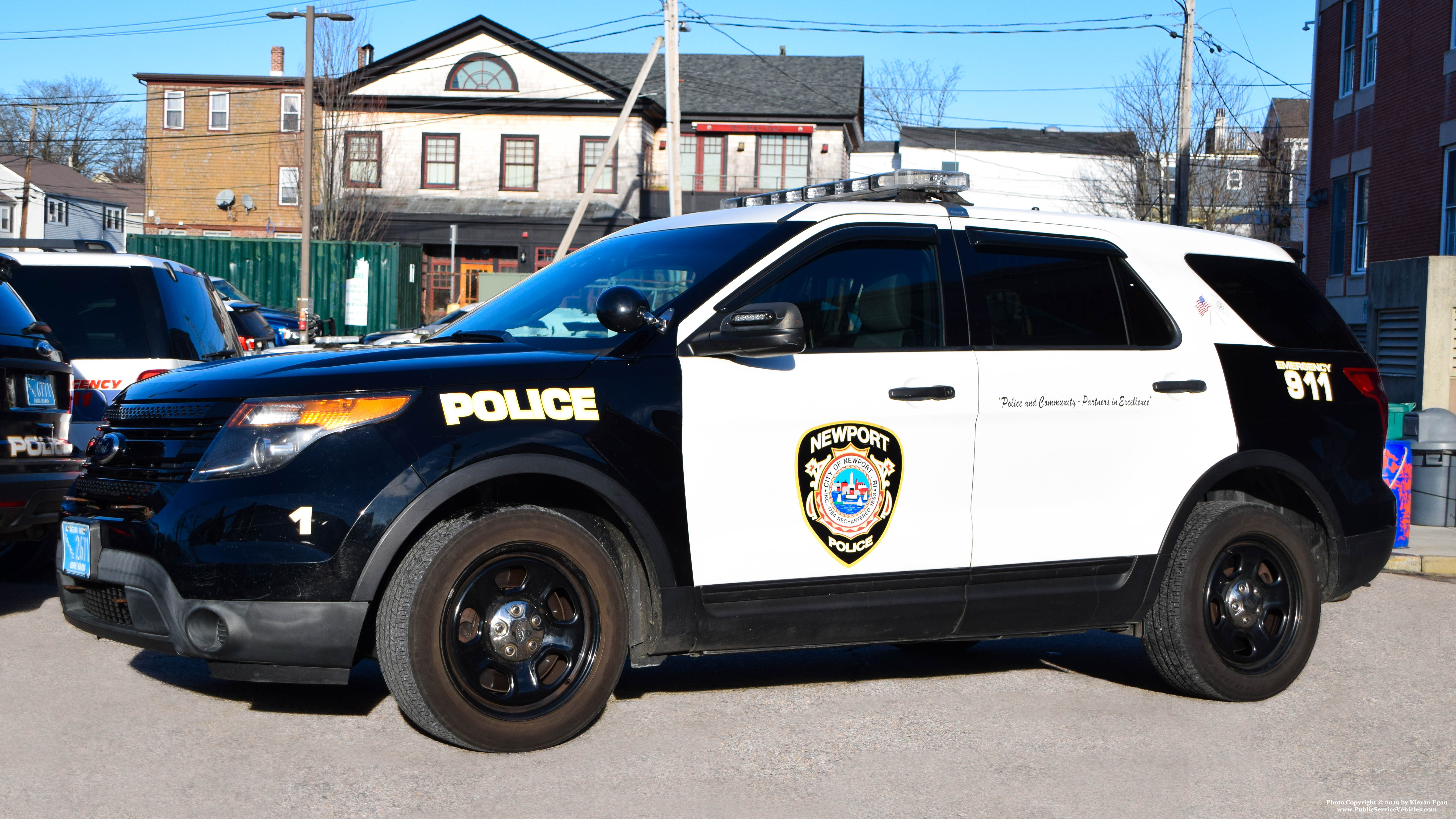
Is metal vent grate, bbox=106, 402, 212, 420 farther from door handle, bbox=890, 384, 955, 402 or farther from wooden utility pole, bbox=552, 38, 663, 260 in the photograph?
wooden utility pole, bbox=552, 38, 663, 260

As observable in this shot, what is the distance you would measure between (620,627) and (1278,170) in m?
46.6

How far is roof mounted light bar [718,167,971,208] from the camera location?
5586mm

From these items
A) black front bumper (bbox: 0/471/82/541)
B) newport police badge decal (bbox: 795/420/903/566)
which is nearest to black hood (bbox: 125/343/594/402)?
newport police badge decal (bbox: 795/420/903/566)

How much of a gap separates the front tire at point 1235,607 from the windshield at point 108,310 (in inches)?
232

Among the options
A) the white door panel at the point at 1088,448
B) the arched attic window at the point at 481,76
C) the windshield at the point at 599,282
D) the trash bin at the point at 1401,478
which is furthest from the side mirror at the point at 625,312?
the arched attic window at the point at 481,76

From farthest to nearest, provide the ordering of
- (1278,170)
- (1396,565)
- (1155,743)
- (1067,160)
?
(1067,160)
(1278,170)
(1396,565)
(1155,743)

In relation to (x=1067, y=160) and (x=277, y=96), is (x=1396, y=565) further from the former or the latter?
(x=1067, y=160)

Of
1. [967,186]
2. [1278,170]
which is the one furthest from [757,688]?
[1278,170]

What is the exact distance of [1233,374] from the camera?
573 centimetres

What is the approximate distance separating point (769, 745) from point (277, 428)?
79.2 inches

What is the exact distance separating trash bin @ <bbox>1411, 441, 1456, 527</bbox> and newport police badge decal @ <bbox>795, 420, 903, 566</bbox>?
8.02m

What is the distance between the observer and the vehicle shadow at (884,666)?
5.89 m

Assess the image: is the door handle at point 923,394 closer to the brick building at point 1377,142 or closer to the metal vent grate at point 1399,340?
the metal vent grate at point 1399,340

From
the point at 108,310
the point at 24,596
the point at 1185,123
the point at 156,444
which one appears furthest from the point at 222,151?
the point at 156,444
